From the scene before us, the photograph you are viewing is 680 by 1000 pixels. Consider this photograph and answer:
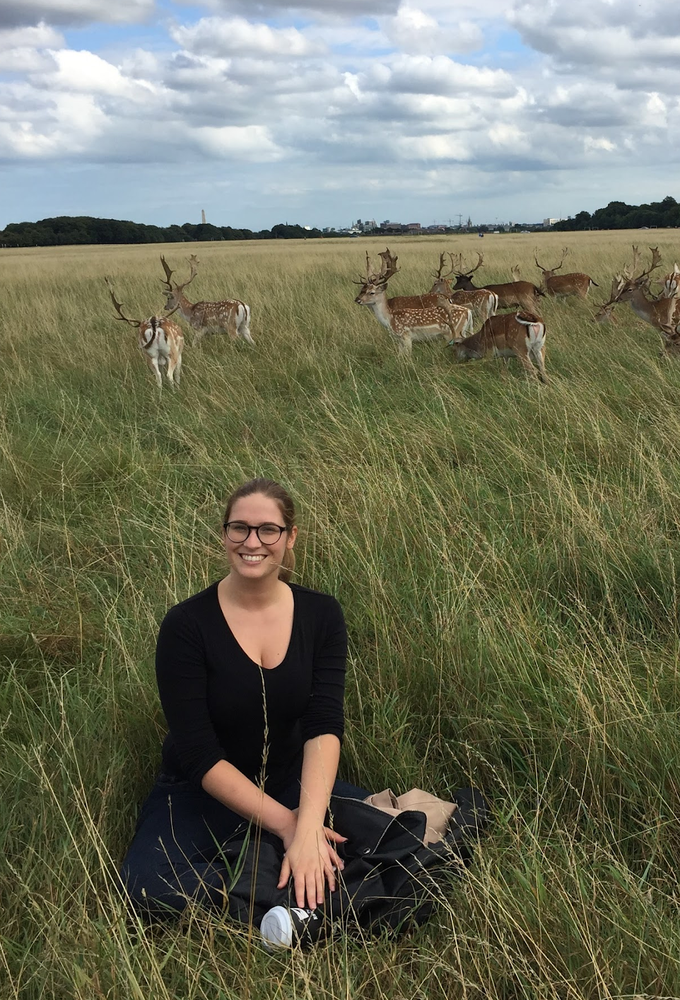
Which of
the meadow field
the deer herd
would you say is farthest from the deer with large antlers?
the meadow field

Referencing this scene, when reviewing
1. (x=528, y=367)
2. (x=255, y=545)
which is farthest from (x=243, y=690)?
(x=528, y=367)

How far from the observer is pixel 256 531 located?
221 cm

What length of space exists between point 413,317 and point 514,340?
160 cm

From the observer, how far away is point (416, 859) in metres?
1.96

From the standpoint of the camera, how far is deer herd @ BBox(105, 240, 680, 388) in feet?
25.2

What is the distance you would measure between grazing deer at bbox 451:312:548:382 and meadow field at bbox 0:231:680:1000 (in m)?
0.76

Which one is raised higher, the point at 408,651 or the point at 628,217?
the point at 628,217

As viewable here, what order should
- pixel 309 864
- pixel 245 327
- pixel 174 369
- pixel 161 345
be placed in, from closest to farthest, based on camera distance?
pixel 309 864 < pixel 161 345 < pixel 174 369 < pixel 245 327

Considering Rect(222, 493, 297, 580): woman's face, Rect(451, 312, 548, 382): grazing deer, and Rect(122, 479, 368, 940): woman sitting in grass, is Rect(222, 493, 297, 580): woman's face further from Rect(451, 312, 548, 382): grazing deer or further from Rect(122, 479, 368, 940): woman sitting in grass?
Rect(451, 312, 548, 382): grazing deer

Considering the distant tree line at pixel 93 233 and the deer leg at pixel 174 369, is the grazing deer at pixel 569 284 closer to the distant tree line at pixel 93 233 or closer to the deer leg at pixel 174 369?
the deer leg at pixel 174 369

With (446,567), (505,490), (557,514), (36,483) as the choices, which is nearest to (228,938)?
(446,567)

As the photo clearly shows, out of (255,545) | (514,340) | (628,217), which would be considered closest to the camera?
(255,545)

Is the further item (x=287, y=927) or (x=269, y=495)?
(x=269, y=495)

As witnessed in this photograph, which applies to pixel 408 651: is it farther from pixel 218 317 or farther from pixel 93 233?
pixel 93 233
